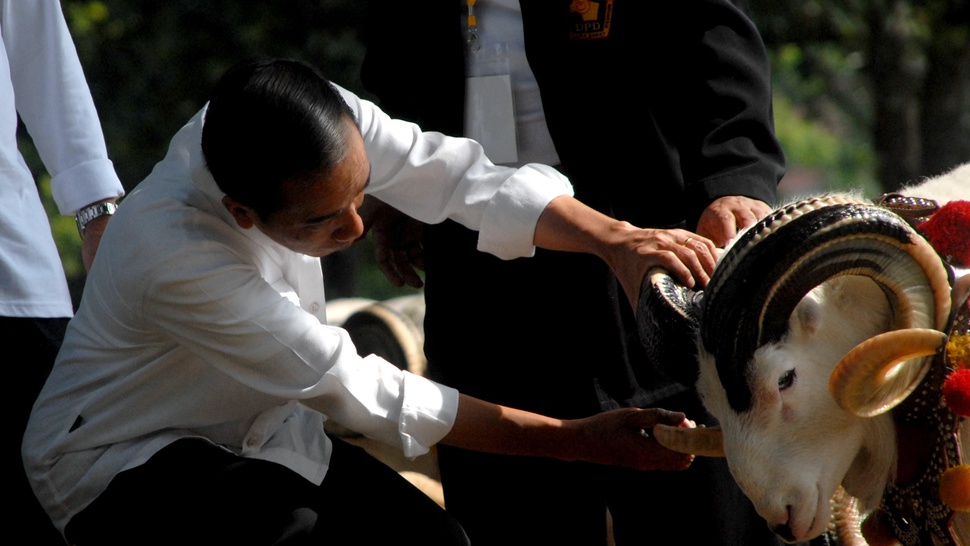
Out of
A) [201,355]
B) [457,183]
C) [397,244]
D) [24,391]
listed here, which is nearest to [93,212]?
[24,391]

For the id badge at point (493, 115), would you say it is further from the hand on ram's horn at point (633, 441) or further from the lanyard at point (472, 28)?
the hand on ram's horn at point (633, 441)

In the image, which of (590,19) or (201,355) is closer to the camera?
(201,355)

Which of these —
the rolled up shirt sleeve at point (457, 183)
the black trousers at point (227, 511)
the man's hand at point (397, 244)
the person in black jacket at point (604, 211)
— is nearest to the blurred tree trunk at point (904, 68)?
the man's hand at point (397, 244)

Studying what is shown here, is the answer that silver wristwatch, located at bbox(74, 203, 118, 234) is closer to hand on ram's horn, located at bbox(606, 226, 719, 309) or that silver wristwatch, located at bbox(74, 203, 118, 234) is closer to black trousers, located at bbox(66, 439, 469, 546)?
black trousers, located at bbox(66, 439, 469, 546)

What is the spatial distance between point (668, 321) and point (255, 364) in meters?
0.83

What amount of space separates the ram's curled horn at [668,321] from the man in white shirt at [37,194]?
134cm

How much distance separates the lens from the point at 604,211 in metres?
2.73

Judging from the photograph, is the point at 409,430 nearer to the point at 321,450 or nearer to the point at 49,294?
the point at 321,450

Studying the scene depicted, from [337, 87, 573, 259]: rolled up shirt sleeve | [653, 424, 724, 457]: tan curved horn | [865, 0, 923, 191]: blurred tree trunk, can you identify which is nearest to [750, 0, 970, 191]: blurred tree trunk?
[865, 0, 923, 191]: blurred tree trunk

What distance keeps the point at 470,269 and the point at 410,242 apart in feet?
Answer: 1.27

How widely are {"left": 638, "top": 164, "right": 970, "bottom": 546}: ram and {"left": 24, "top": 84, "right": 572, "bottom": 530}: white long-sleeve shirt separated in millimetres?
530

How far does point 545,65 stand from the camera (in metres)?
2.62

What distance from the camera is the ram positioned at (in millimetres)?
1978

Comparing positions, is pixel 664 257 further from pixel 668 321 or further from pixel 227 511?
pixel 227 511
